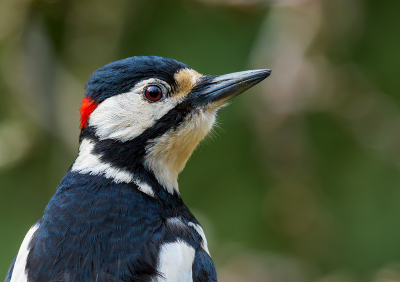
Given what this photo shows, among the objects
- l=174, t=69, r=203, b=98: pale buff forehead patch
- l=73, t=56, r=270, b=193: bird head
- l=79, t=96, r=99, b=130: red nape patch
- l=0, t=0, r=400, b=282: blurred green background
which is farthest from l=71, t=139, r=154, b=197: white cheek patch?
l=0, t=0, r=400, b=282: blurred green background

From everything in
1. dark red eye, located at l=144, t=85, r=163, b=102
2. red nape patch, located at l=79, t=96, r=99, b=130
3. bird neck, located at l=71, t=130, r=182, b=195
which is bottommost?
bird neck, located at l=71, t=130, r=182, b=195

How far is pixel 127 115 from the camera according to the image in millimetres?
1762

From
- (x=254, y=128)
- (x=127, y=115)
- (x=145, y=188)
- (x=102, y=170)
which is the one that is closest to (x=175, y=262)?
(x=145, y=188)

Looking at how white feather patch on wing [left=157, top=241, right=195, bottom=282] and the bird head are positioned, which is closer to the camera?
white feather patch on wing [left=157, top=241, right=195, bottom=282]

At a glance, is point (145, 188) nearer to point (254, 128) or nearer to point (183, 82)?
point (183, 82)

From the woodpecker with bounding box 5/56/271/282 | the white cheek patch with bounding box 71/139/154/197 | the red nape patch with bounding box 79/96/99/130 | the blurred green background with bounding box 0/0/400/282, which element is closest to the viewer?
the woodpecker with bounding box 5/56/271/282

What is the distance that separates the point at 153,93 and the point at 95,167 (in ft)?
1.19

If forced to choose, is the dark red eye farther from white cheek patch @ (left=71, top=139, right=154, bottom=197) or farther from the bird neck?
white cheek patch @ (left=71, top=139, right=154, bottom=197)

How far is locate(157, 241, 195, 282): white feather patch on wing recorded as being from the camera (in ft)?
4.92

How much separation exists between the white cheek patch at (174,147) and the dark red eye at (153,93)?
5.6 inches

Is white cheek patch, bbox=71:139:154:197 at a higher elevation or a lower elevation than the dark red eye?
lower

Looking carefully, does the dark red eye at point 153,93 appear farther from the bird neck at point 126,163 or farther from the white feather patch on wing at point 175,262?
the white feather patch on wing at point 175,262

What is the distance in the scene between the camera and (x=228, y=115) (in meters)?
4.27

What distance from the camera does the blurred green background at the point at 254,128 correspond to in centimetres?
416
